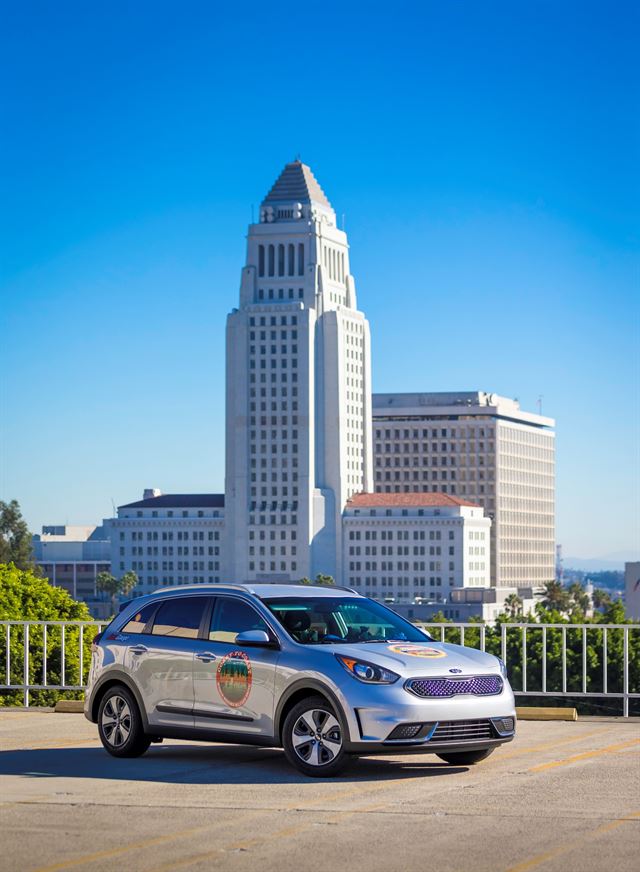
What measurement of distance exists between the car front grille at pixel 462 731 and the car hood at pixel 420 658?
15.1 inches

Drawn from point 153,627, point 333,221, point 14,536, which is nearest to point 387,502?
point 333,221

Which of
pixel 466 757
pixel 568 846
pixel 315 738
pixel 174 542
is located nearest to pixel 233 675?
pixel 315 738

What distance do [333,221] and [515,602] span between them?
52.4 m

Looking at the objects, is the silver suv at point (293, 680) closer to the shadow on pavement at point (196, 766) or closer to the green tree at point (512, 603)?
the shadow on pavement at point (196, 766)

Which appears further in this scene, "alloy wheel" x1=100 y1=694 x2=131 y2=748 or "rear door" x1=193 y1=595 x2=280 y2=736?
"alloy wheel" x1=100 y1=694 x2=131 y2=748

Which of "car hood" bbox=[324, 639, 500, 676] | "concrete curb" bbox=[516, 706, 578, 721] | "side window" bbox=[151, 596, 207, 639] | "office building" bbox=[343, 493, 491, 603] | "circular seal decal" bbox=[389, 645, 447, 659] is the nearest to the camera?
"car hood" bbox=[324, 639, 500, 676]

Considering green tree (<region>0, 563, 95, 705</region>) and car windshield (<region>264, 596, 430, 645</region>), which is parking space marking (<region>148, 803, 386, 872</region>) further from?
green tree (<region>0, 563, 95, 705</region>)

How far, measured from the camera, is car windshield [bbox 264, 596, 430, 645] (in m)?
12.8

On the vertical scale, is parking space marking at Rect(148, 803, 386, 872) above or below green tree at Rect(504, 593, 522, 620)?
above

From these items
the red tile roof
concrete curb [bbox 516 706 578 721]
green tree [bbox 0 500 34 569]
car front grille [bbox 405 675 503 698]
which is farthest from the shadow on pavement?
the red tile roof

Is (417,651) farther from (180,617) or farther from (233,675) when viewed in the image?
(180,617)

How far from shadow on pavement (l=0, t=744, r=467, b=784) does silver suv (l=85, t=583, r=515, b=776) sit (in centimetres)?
21

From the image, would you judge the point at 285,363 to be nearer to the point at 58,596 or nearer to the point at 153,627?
the point at 58,596

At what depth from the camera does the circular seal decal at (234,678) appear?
1274 centimetres
